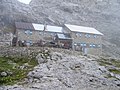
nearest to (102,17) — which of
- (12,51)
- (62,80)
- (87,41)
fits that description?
(87,41)

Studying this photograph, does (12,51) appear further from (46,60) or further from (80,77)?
(80,77)

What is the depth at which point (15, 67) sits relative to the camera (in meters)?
39.8

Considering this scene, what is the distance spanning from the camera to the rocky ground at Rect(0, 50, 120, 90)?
32.9m

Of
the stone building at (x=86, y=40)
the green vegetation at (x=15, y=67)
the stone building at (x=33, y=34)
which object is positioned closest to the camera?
the green vegetation at (x=15, y=67)

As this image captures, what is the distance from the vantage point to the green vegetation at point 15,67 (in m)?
34.4

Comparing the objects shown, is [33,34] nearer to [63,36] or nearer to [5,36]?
[63,36]

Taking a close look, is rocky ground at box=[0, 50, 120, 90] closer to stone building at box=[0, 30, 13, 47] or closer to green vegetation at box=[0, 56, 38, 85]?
green vegetation at box=[0, 56, 38, 85]

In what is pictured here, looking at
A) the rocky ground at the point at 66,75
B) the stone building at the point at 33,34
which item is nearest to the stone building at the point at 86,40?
the stone building at the point at 33,34

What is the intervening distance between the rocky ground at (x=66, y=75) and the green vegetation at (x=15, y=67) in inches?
54.7

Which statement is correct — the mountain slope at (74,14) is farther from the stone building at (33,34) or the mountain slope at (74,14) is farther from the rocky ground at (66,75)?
the rocky ground at (66,75)

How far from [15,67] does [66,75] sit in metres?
10.1

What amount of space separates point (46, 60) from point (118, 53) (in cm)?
4807

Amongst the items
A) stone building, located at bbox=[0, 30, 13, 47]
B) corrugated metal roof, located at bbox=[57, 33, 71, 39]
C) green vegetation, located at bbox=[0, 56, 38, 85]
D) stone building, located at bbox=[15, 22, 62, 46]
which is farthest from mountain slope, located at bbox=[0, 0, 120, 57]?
green vegetation, located at bbox=[0, 56, 38, 85]

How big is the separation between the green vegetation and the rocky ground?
1.39 metres
